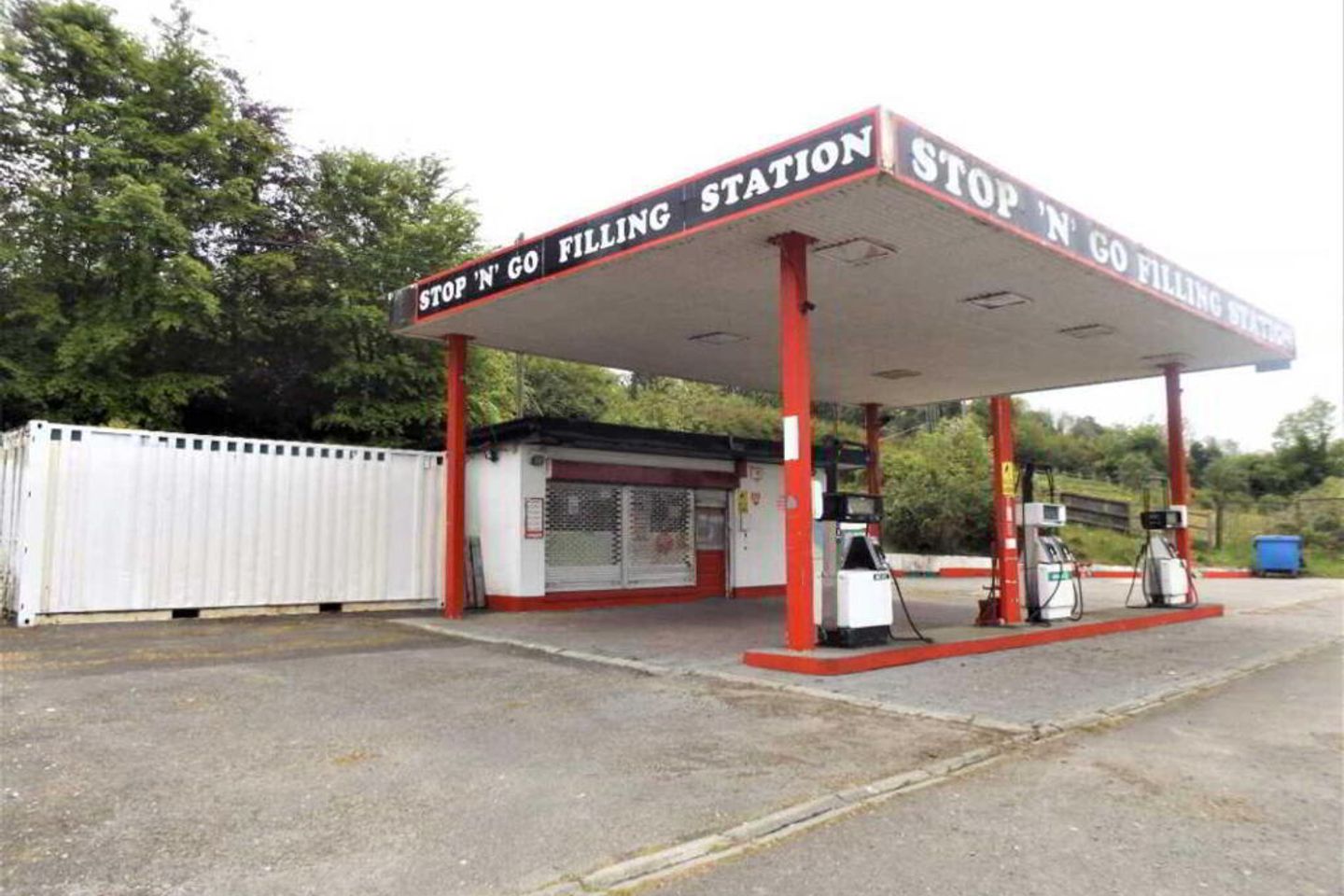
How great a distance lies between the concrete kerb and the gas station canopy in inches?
172

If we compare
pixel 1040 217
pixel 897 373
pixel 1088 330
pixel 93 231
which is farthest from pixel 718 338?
pixel 93 231

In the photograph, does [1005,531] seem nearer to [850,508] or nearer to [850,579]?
[850,508]

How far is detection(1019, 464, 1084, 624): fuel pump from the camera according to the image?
12383 mm

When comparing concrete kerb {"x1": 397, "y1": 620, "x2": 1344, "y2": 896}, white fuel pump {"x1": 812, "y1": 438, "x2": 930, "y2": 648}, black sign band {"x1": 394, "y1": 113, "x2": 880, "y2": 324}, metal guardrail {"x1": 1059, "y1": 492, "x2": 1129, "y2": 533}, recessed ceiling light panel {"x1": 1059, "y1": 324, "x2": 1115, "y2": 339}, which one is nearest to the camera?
concrete kerb {"x1": 397, "y1": 620, "x2": 1344, "y2": 896}

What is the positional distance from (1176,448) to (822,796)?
13.4 m

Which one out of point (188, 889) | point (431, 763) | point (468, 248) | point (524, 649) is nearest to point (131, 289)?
point (468, 248)

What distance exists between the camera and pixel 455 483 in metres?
13.6

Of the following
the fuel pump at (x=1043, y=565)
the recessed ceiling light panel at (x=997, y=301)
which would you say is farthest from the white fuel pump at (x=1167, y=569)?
the recessed ceiling light panel at (x=997, y=301)

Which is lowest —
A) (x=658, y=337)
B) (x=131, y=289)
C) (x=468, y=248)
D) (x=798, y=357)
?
(x=798, y=357)

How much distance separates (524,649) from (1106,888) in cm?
738

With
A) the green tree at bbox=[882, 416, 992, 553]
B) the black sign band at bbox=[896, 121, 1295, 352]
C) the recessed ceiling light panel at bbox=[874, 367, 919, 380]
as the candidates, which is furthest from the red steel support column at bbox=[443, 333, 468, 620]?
the green tree at bbox=[882, 416, 992, 553]

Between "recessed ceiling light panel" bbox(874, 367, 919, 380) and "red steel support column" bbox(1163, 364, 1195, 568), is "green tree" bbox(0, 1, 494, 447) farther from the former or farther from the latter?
"red steel support column" bbox(1163, 364, 1195, 568)

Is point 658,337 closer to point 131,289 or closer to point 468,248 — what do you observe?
point 468,248

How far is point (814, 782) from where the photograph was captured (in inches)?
204
